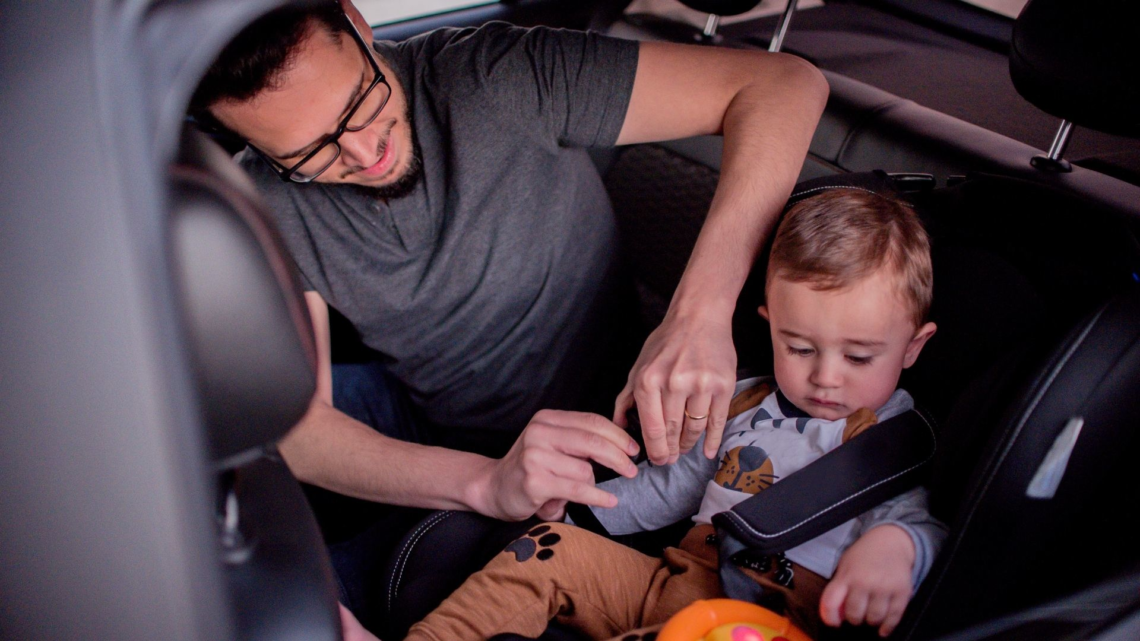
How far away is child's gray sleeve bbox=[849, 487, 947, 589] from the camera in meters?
1.04

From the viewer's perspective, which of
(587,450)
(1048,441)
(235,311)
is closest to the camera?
(235,311)

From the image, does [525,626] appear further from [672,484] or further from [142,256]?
[142,256]

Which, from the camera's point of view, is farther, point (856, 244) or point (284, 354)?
point (856, 244)

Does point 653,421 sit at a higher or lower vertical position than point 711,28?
lower

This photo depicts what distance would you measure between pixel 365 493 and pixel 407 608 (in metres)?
0.26

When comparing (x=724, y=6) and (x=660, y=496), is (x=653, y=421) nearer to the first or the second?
(x=660, y=496)

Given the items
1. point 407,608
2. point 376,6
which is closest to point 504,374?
point 407,608

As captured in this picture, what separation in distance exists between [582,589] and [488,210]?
732 mm

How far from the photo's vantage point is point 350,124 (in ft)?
4.32

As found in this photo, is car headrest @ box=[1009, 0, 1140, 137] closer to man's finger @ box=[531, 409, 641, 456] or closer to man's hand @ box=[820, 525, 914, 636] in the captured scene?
man's hand @ box=[820, 525, 914, 636]

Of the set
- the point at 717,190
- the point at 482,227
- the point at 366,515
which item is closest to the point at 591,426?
the point at 717,190

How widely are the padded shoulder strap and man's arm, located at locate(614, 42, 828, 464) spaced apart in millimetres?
106

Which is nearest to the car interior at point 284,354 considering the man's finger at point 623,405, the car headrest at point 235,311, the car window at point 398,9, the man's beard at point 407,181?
the car headrest at point 235,311

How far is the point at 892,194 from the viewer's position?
1228 millimetres
